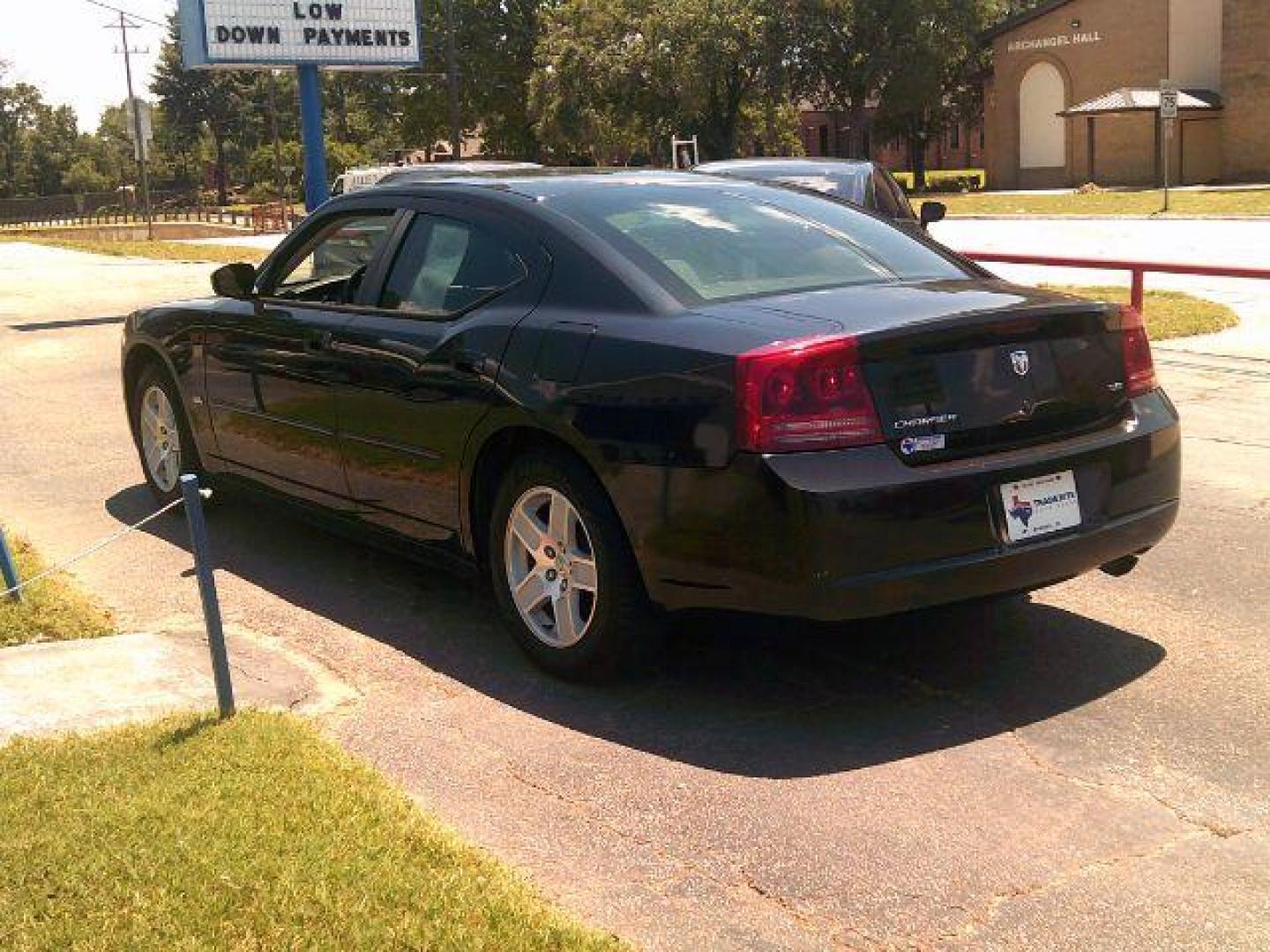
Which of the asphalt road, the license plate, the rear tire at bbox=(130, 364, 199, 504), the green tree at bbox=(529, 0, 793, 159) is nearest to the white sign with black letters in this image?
the rear tire at bbox=(130, 364, 199, 504)

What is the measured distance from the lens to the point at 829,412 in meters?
4.12

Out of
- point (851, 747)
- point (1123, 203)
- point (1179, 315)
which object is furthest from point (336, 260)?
point (1123, 203)

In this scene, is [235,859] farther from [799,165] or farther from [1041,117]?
[1041,117]

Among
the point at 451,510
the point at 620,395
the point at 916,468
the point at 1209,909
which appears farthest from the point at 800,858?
the point at 451,510

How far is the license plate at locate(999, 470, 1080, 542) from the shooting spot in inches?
170

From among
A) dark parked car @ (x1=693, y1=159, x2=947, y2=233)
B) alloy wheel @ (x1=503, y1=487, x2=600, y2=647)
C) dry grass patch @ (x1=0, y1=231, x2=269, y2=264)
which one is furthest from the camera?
dry grass patch @ (x1=0, y1=231, x2=269, y2=264)

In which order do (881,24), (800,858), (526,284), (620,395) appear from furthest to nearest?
(881,24) → (526,284) → (620,395) → (800,858)

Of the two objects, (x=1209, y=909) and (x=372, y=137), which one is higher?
(x=372, y=137)

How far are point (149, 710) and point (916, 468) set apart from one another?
248 cm

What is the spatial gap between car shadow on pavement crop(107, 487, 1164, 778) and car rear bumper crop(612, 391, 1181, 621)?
218mm

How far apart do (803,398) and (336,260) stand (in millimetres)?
2848

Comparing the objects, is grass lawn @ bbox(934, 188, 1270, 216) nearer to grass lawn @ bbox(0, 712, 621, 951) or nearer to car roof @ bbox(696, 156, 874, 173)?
car roof @ bbox(696, 156, 874, 173)

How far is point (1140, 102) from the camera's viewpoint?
184ft

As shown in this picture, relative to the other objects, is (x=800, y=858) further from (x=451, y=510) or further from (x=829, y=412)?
(x=451, y=510)
